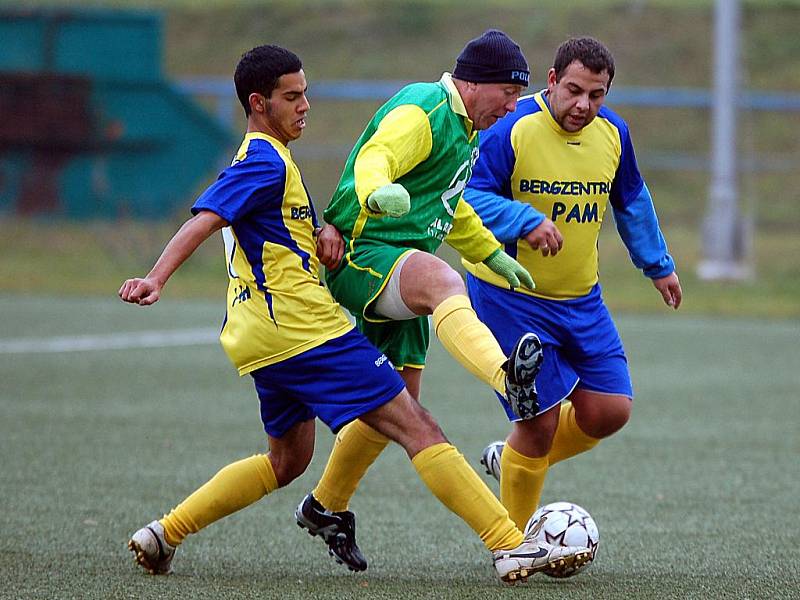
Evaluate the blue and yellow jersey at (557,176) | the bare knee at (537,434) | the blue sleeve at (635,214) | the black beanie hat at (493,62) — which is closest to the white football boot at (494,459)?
the bare knee at (537,434)

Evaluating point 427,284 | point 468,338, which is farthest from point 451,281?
point 468,338

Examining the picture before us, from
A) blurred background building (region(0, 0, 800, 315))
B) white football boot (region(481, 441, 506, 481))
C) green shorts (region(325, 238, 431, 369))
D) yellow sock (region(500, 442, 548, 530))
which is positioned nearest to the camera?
green shorts (region(325, 238, 431, 369))

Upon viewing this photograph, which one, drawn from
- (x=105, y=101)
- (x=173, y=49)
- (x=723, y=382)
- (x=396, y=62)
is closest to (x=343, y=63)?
(x=396, y=62)

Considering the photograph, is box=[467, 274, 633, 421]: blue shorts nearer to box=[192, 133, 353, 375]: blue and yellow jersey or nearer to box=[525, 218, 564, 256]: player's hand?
box=[525, 218, 564, 256]: player's hand

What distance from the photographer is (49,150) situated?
19891 mm

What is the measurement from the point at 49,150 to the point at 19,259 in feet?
6.77

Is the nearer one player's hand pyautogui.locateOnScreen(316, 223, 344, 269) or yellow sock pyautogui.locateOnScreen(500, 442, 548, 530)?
player's hand pyautogui.locateOnScreen(316, 223, 344, 269)

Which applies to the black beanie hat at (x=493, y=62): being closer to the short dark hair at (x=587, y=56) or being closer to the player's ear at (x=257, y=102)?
the short dark hair at (x=587, y=56)

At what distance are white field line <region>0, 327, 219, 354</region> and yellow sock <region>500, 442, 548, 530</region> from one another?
6972 millimetres

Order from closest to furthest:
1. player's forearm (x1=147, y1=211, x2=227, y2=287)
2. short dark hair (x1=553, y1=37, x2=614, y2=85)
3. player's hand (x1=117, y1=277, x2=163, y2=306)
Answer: player's hand (x1=117, y1=277, x2=163, y2=306), player's forearm (x1=147, y1=211, x2=227, y2=287), short dark hair (x1=553, y1=37, x2=614, y2=85)

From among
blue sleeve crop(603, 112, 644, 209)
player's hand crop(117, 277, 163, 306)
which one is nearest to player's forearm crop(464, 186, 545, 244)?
blue sleeve crop(603, 112, 644, 209)

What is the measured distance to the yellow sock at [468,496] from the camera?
4.55 metres

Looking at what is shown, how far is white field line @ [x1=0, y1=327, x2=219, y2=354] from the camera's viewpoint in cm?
1191

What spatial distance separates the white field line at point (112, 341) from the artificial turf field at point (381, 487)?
0.09 meters
